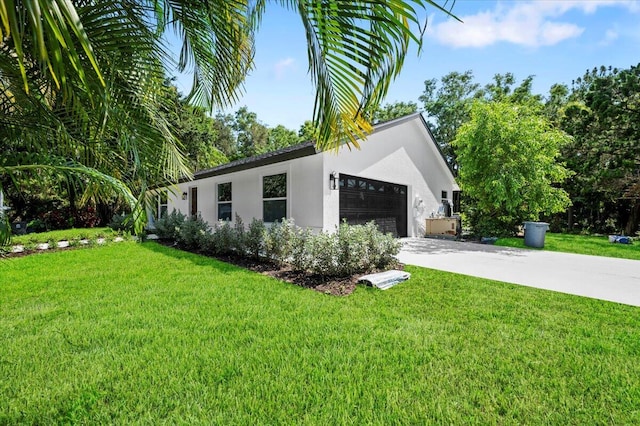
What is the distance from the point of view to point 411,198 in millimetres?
12375

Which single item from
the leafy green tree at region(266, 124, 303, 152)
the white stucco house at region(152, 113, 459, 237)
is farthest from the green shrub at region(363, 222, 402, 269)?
the leafy green tree at region(266, 124, 303, 152)

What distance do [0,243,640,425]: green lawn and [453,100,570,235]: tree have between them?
6.85m

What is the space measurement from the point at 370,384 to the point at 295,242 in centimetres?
414

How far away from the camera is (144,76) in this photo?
2.56 metres

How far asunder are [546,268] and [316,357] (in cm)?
644

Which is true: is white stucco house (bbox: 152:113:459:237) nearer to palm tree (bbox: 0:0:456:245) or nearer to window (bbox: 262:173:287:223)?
window (bbox: 262:173:287:223)

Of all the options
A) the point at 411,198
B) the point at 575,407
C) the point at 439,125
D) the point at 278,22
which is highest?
the point at 439,125

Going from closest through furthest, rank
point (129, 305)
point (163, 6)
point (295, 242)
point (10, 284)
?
point (163, 6) < point (129, 305) < point (10, 284) < point (295, 242)

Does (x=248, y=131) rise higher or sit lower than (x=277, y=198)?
higher

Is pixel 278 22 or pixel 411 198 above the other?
pixel 278 22

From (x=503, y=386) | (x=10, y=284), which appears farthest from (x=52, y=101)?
(x=10, y=284)

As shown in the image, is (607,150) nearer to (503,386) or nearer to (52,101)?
(503,386)

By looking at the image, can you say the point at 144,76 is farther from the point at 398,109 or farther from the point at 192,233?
the point at 398,109

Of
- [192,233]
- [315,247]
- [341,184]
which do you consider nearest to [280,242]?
[315,247]
